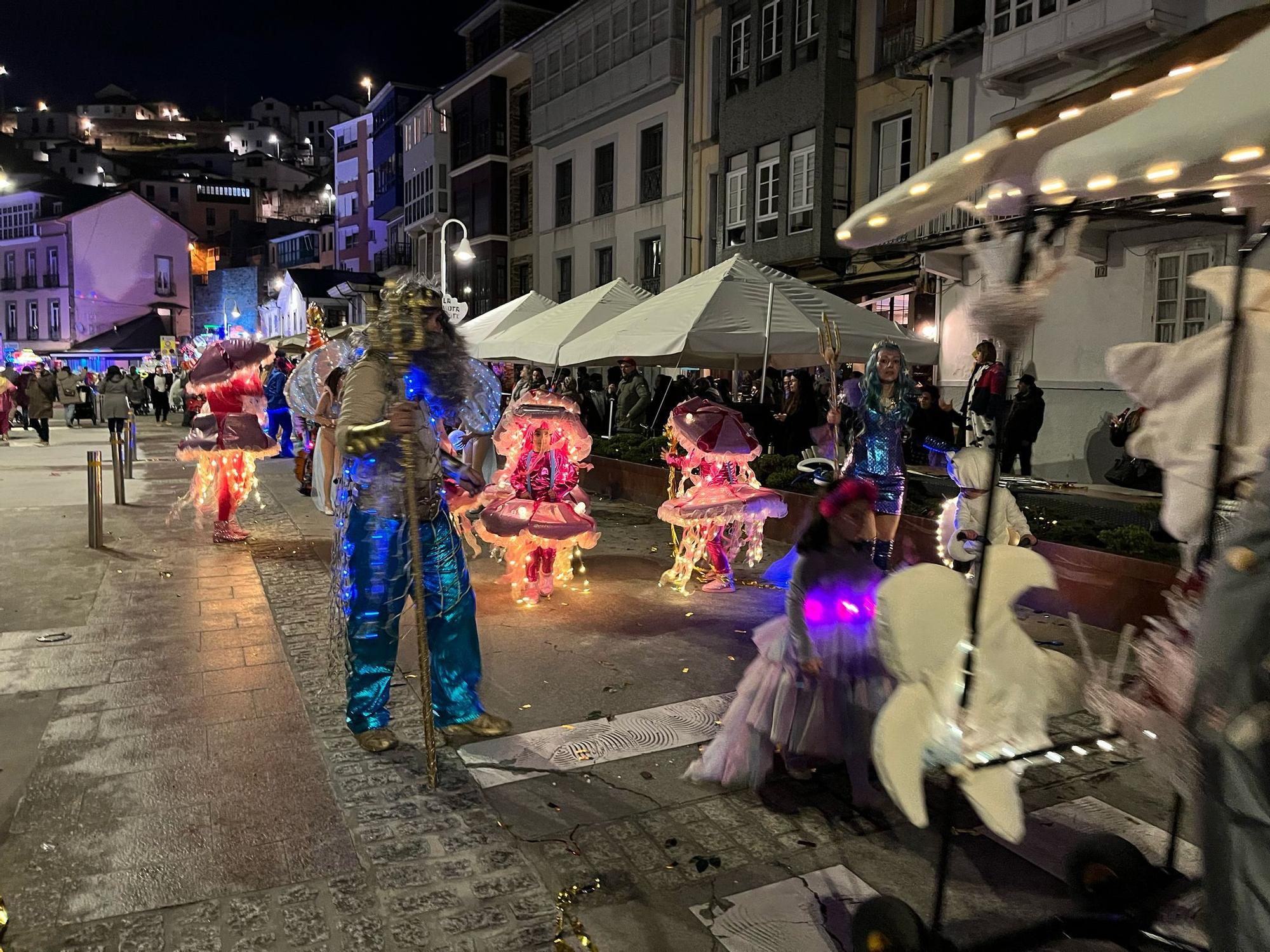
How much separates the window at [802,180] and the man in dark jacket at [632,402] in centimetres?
678

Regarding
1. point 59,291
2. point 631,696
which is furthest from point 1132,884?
point 59,291

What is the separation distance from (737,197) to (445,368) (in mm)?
18549

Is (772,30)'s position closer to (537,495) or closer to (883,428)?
(883,428)

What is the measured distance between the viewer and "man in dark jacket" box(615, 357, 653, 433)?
14.9 m

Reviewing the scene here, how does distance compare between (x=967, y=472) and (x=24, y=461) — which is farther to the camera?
(x=24, y=461)

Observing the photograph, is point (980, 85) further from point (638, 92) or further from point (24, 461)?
point (24, 461)

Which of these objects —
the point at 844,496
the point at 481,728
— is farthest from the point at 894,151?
the point at 481,728

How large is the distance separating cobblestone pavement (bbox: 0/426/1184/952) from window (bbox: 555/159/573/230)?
24339 millimetres

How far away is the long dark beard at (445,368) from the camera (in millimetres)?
4461

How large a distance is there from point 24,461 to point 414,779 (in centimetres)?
1693

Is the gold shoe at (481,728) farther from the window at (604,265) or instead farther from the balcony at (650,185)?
the window at (604,265)

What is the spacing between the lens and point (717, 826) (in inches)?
145

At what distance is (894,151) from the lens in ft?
59.8

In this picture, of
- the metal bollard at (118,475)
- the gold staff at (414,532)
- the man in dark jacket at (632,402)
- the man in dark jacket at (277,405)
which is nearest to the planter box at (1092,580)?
the gold staff at (414,532)
